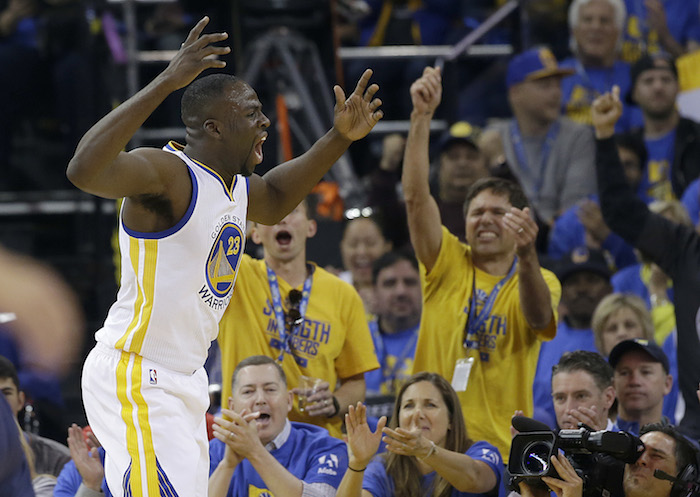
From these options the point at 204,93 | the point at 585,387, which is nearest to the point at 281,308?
the point at 585,387

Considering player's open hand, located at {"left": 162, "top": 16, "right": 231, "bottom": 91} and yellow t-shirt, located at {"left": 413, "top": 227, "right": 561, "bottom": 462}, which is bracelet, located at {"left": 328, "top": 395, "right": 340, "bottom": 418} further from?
player's open hand, located at {"left": 162, "top": 16, "right": 231, "bottom": 91}

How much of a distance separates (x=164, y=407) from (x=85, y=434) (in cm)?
169

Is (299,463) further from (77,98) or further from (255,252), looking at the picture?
(77,98)

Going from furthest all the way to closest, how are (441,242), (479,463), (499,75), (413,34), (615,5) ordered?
(413,34) < (499,75) < (615,5) < (441,242) < (479,463)

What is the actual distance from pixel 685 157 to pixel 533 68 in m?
1.33

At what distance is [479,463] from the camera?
5.00 metres

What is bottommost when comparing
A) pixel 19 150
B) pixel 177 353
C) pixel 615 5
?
pixel 177 353

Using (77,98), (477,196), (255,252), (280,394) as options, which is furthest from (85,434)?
(77,98)

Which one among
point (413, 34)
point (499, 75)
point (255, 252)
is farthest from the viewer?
point (413, 34)

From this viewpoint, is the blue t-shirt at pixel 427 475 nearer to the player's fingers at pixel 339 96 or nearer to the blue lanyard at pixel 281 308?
the blue lanyard at pixel 281 308

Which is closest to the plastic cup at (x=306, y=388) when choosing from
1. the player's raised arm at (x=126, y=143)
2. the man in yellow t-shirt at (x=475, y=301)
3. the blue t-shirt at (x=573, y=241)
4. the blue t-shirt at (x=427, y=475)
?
the blue t-shirt at (x=427, y=475)

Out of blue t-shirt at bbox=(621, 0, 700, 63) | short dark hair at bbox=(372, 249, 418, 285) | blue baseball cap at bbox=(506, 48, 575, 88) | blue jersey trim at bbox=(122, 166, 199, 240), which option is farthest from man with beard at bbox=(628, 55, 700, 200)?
blue jersey trim at bbox=(122, 166, 199, 240)

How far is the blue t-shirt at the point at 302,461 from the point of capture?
17.1 feet

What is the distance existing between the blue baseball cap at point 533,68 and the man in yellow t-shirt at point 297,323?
3.27 metres
